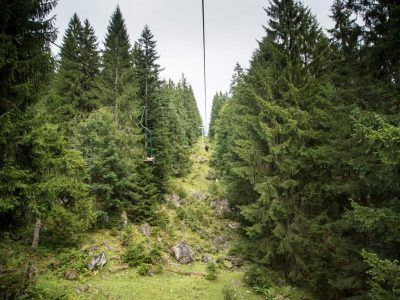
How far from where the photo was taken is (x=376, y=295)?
21.3ft

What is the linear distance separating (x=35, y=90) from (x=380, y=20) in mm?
10727

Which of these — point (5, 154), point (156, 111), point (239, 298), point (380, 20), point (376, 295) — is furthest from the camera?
point (156, 111)

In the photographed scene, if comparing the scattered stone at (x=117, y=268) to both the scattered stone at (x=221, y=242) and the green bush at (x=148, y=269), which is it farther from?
the scattered stone at (x=221, y=242)

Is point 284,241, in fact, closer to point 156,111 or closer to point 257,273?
point 257,273

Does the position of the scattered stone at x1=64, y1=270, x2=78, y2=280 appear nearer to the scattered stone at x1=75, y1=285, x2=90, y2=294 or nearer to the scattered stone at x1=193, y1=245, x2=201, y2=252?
the scattered stone at x1=75, y1=285, x2=90, y2=294

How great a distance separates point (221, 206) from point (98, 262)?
14.7m

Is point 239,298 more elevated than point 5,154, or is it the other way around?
point 5,154

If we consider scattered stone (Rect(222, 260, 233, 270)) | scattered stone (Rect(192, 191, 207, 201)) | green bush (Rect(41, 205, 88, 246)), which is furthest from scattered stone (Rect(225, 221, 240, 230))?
green bush (Rect(41, 205, 88, 246))

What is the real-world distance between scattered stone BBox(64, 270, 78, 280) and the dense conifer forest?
0.05 meters

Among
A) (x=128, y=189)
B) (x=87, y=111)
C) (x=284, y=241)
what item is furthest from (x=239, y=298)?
(x=87, y=111)

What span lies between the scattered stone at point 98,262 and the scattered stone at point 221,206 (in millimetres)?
13601

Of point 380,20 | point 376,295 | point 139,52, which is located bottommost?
point 376,295

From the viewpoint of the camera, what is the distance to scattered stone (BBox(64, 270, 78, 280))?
15127mm

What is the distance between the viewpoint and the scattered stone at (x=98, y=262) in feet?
54.2
